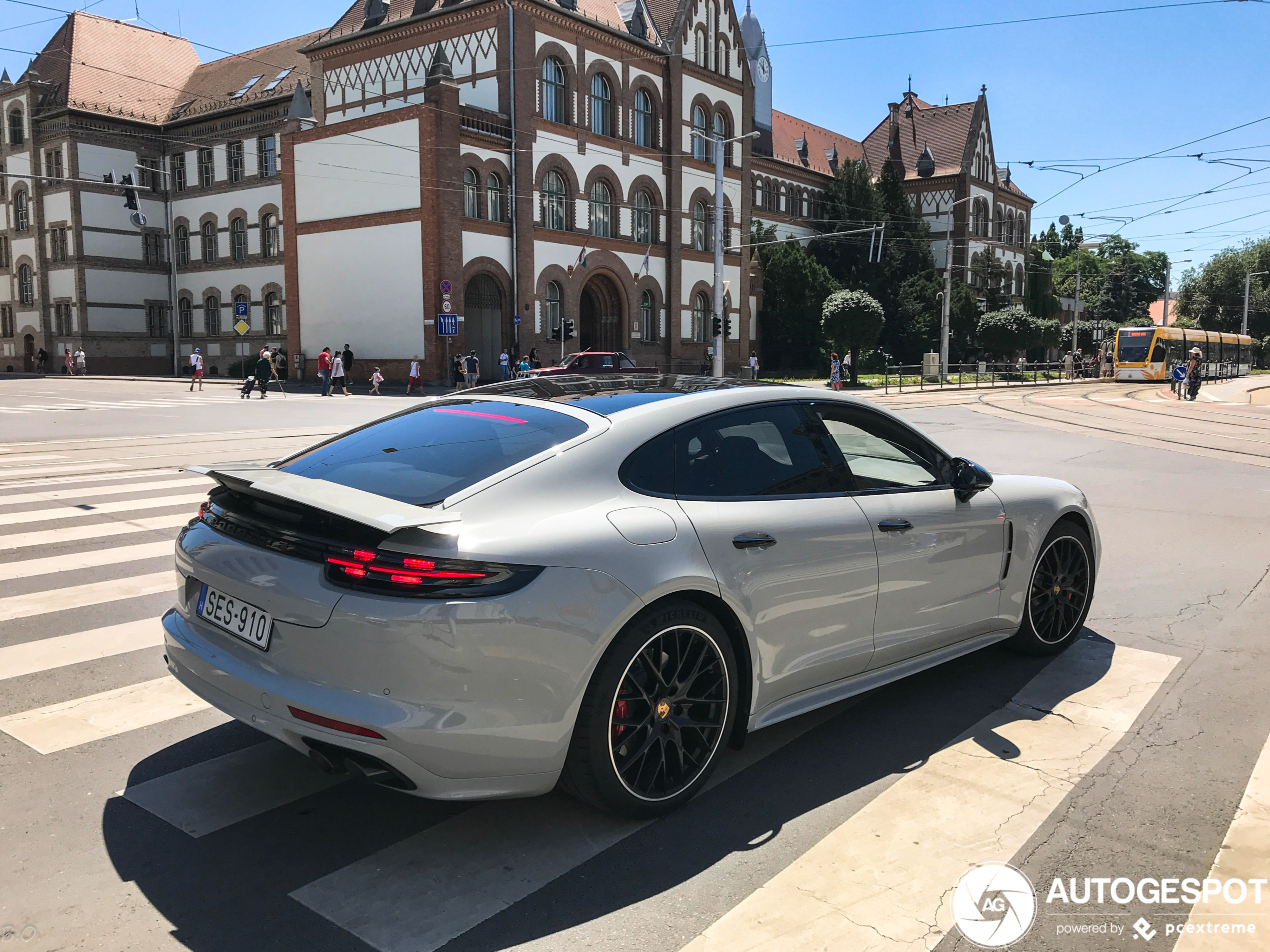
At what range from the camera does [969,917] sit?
9.57ft

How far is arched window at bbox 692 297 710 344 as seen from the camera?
48.7 m

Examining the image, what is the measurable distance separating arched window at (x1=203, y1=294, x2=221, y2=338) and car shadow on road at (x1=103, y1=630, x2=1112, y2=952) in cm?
5045

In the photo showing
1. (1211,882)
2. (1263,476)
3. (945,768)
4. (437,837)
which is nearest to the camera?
(1211,882)

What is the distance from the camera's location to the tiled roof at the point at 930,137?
74.9m

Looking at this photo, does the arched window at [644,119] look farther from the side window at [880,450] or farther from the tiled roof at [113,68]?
the side window at [880,450]

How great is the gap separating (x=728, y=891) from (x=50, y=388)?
38800mm

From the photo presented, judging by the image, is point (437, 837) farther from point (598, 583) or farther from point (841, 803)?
point (841, 803)

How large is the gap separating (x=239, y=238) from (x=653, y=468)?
50.2 m

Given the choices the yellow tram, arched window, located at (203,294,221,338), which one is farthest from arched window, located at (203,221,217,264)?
the yellow tram

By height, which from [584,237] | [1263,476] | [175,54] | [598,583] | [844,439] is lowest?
[1263,476]

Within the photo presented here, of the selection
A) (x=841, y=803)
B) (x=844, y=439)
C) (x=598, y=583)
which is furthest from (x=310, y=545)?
(x=844, y=439)

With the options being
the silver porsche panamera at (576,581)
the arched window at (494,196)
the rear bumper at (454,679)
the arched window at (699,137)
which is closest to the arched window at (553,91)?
the arched window at (494,196)

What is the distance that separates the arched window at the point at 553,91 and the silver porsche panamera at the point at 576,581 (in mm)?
38570

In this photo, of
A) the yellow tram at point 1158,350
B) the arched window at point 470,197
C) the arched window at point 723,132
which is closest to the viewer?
the arched window at point 470,197
